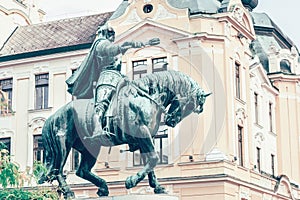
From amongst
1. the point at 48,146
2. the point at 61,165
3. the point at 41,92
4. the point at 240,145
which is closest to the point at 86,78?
the point at 48,146

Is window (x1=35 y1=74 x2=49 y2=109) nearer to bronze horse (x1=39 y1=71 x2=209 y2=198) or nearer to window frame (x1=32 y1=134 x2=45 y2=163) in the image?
window frame (x1=32 y1=134 x2=45 y2=163)

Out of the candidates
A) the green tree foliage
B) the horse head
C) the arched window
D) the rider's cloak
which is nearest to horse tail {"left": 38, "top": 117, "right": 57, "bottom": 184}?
the green tree foliage

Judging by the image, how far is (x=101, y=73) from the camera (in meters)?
13.0

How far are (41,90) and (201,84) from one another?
815 cm

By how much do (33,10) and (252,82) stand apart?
12504 mm

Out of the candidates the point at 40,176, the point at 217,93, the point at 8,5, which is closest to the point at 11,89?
the point at 8,5

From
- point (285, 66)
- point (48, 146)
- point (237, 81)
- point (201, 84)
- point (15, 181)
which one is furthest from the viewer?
point (285, 66)

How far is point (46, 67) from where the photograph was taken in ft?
107

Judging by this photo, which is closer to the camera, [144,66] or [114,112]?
[114,112]

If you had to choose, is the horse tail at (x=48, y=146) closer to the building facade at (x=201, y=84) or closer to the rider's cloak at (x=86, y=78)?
the rider's cloak at (x=86, y=78)

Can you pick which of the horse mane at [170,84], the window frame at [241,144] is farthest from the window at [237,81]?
the horse mane at [170,84]

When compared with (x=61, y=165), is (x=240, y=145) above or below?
above

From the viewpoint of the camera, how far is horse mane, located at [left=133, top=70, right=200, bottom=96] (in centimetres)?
1248

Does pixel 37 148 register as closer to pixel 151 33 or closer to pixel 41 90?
pixel 41 90
